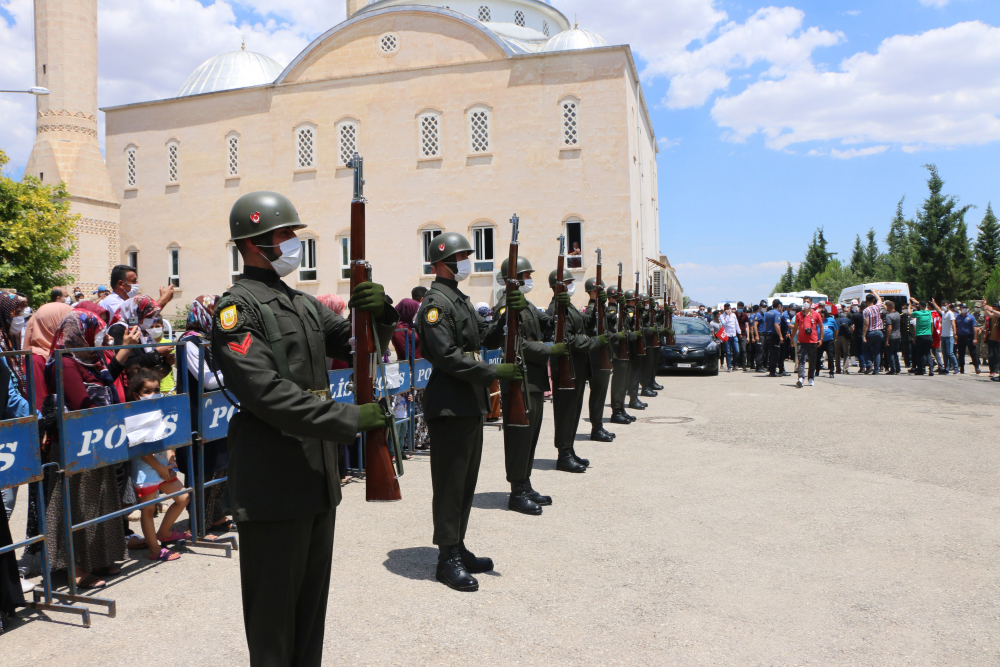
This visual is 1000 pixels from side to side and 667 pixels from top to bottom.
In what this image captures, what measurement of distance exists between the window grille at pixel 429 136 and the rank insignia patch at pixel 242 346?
31.9 meters

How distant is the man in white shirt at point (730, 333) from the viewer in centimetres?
2193

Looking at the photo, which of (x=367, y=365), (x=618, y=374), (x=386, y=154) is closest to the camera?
(x=367, y=365)

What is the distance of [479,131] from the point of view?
33000mm

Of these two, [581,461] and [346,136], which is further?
[346,136]

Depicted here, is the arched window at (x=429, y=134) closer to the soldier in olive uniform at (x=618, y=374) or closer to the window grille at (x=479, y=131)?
the window grille at (x=479, y=131)

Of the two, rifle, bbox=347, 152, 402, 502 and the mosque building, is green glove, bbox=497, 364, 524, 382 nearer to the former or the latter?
rifle, bbox=347, 152, 402, 502

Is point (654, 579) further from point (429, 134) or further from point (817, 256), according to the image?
point (817, 256)

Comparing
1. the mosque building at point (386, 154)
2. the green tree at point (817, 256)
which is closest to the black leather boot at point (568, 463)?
the mosque building at point (386, 154)

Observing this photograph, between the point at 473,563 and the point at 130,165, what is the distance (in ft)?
130

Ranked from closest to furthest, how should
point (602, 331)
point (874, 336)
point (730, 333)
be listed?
point (602, 331) < point (874, 336) < point (730, 333)

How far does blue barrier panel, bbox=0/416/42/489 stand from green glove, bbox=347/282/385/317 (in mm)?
2411

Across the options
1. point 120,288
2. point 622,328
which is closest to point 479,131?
point 622,328

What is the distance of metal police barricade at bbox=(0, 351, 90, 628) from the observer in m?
4.07

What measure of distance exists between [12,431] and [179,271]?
3626 cm
